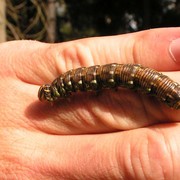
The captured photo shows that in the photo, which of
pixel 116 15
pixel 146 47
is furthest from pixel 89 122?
pixel 116 15

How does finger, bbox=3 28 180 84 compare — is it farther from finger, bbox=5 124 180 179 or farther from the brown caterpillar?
finger, bbox=5 124 180 179

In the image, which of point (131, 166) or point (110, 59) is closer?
point (131, 166)

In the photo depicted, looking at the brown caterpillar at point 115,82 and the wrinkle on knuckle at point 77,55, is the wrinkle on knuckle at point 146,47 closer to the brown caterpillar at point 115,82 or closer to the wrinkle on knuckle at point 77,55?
the brown caterpillar at point 115,82

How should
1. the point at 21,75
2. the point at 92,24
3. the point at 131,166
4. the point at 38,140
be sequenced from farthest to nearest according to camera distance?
1. the point at 92,24
2. the point at 21,75
3. the point at 38,140
4. the point at 131,166

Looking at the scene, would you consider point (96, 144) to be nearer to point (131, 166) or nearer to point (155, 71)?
point (131, 166)

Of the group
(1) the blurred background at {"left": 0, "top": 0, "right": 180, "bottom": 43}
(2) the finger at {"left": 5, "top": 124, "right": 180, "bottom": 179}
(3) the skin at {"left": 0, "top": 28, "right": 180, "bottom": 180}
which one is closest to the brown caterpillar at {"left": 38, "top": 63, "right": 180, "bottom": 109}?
(3) the skin at {"left": 0, "top": 28, "right": 180, "bottom": 180}

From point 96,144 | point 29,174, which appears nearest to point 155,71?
point 96,144
